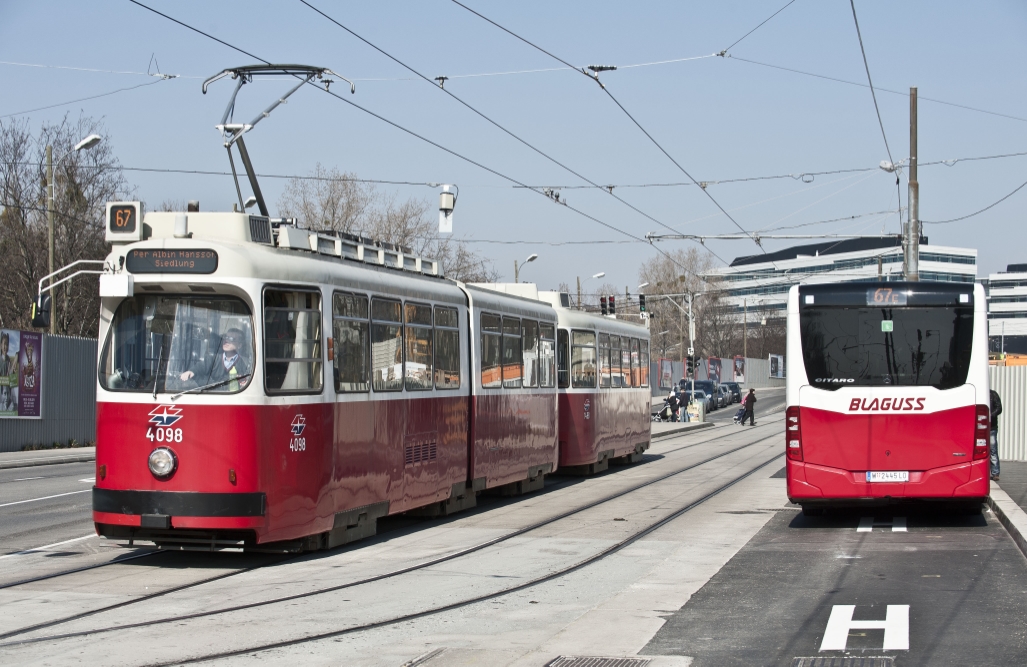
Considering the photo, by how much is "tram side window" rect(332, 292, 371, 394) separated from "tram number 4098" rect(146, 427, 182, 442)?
71.0 inches

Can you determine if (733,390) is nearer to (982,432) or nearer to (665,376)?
(665,376)

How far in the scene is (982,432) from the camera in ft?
44.6

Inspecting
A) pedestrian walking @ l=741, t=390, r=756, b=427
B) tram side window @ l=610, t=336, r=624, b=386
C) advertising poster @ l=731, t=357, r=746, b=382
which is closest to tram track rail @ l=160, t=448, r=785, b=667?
tram side window @ l=610, t=336, r=624, b=386

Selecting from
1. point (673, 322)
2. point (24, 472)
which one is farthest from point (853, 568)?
point (673, 322)

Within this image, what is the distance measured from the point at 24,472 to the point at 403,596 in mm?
17782

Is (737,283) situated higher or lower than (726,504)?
higher

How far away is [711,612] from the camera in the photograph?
8.98m

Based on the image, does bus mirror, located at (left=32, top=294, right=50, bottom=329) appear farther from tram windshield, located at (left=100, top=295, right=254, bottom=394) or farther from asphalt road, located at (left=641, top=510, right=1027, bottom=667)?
asphalt road, located at (left=641, top=510, right=1027, bottom=667)

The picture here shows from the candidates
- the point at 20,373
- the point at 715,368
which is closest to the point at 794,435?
the point at 20,373

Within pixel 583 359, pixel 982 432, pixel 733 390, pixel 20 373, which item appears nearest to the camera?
pixel 982 432

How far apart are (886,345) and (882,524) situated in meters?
2.30

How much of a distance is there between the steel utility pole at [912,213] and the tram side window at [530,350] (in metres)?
12.4

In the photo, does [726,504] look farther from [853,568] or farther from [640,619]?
[640,619]

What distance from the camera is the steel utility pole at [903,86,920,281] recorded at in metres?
28.3
